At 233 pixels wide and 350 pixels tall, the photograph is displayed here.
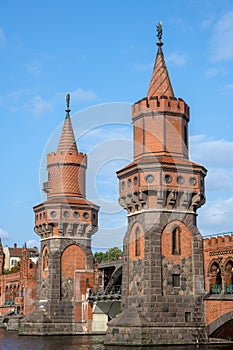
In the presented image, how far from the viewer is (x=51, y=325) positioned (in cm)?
5472

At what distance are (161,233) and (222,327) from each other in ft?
26.0

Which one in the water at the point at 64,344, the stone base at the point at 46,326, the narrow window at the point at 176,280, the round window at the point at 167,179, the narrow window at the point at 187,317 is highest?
the round window at the point at 167,179

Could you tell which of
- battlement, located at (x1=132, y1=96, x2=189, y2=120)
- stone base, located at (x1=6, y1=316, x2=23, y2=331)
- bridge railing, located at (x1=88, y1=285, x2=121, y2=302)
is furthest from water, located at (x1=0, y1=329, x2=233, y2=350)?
battlement, located at (x1=132, y1=96, x2=189, y2=120)

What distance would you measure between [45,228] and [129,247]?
53.0 feet

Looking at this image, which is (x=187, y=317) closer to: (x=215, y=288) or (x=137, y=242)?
(x=215, y=288)

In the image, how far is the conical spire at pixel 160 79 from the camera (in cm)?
4688

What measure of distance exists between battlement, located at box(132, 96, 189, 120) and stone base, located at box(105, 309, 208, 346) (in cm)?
1575

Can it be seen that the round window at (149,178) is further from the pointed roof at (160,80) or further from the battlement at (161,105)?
the pointed roof at (160,80)

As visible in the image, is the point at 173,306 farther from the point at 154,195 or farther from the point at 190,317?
the point at 154,195

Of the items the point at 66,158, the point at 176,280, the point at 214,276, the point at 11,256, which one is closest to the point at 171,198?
the point at 176,280

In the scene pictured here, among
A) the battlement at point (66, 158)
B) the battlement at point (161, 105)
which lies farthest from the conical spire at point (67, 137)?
the battlement at point (161, 105)

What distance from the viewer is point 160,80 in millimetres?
47281

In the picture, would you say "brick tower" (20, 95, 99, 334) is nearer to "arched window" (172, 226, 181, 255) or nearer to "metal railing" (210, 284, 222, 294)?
"arched window" (172, 226, 181, 255)

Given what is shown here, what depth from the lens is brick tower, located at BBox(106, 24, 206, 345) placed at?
40.2 meters
